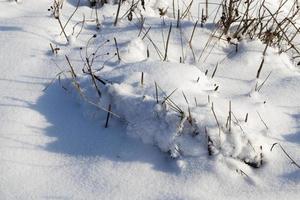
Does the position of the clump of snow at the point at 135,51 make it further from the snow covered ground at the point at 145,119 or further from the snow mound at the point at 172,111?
the snow mound at the point at 172,111

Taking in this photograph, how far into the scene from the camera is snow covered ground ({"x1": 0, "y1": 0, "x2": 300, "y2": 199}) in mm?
1775

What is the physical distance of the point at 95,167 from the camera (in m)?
1.82

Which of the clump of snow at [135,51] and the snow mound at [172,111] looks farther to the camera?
the clump of snow at [135,51]

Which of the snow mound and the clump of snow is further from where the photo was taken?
the clump of snow

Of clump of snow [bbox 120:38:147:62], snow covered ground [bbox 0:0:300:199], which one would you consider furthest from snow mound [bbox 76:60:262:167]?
clump of snow [bbox 120:38:147:62]

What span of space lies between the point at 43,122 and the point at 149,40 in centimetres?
78

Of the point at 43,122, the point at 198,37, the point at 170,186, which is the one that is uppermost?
the point at 198,37

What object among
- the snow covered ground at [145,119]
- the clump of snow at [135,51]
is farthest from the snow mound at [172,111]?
the clump of snow at [135,51]

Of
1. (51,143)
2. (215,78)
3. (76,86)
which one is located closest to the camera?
(51,143)

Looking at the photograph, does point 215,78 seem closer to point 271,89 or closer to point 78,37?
point 271,89

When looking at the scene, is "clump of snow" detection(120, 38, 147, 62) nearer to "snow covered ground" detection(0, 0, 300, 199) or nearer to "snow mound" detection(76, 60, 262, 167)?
"snow covered ground" detection(0, 0, 300, 199)

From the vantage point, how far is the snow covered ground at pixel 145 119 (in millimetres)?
1775

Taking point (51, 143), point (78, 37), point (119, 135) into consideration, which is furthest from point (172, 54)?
point (51, 143)

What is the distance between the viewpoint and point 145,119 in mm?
1923
